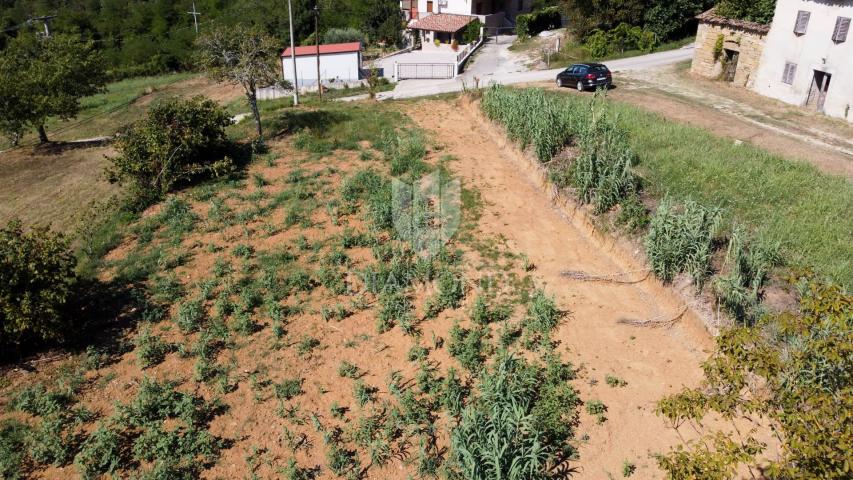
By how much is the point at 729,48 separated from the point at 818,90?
5824 millimetres

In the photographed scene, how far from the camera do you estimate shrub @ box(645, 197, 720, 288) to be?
12.5 metres

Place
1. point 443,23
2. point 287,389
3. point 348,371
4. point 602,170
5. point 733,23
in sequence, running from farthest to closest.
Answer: point 443,23 → point 733,23 → point 602,170 → point 348,371 → point 287,389

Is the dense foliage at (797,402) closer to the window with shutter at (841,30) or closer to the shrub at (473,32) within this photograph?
the window with shutter at (841,30)

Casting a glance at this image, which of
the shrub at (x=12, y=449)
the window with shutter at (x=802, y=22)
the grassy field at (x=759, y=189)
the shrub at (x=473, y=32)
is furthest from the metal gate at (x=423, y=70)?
the shrub at (x=12, y=449)

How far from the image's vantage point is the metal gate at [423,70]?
38.5 metres

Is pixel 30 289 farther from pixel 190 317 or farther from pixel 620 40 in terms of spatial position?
pixel 620 40

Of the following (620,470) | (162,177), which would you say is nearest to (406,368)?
(620,470)

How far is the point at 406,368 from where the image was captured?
1149 cm

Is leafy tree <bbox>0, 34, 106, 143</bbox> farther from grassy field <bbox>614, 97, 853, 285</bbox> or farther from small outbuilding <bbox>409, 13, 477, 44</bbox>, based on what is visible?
grassy field <bbox>614, 97, 853, 285</bbox>

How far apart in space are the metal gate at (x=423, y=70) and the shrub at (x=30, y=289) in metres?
29.0

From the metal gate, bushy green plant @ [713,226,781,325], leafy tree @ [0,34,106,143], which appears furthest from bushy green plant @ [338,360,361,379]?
the metal gate

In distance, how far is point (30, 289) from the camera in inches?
471

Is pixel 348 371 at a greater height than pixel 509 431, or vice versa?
pixel 509 431

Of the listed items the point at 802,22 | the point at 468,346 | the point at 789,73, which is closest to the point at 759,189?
the point at 468,346
